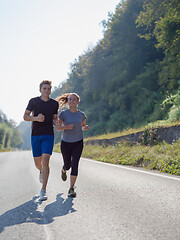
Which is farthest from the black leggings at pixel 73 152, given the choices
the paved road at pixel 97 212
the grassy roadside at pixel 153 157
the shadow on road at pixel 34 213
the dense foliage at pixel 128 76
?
the dense foliage at pixel 128 76

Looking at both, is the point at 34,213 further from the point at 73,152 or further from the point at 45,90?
the point at 45,90

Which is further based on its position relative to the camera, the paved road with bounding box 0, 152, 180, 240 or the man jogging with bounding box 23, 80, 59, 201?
the man jogging with bounding box 23, 80, 59, 201

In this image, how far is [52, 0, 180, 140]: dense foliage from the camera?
2852 cm

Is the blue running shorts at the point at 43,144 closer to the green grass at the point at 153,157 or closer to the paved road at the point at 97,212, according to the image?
the paved road at the point at 97,212

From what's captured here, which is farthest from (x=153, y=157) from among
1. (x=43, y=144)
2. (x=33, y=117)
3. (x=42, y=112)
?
(x=33, y=117)

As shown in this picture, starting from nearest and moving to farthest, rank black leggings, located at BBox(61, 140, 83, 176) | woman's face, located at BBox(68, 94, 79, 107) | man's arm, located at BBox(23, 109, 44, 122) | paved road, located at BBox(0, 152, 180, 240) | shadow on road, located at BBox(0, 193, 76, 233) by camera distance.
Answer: paved road, located at BBox(0, 152, 180, 240), shadow on road, located at BBox(0, 193, 76, 233), man's arm, located at BBox(23, 109, 44, 122), black leggings, located at BBox(61, 140, 83, 176), woman's face, located at BBox(68, 94, 79, 107)

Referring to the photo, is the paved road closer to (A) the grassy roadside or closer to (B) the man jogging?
(B) the man jogging

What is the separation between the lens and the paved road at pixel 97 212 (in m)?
3.47

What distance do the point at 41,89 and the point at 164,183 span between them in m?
3.37

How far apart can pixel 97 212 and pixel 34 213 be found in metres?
0.98

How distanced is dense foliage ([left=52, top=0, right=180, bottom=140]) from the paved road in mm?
18449

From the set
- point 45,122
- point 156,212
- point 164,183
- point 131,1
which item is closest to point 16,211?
point 45,122

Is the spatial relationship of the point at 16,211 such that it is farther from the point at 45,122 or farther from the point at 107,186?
the point at 107,186

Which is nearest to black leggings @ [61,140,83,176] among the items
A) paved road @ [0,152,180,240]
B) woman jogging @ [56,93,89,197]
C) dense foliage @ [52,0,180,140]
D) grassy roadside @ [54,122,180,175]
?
woman jogging @ [56,93,89,197]
